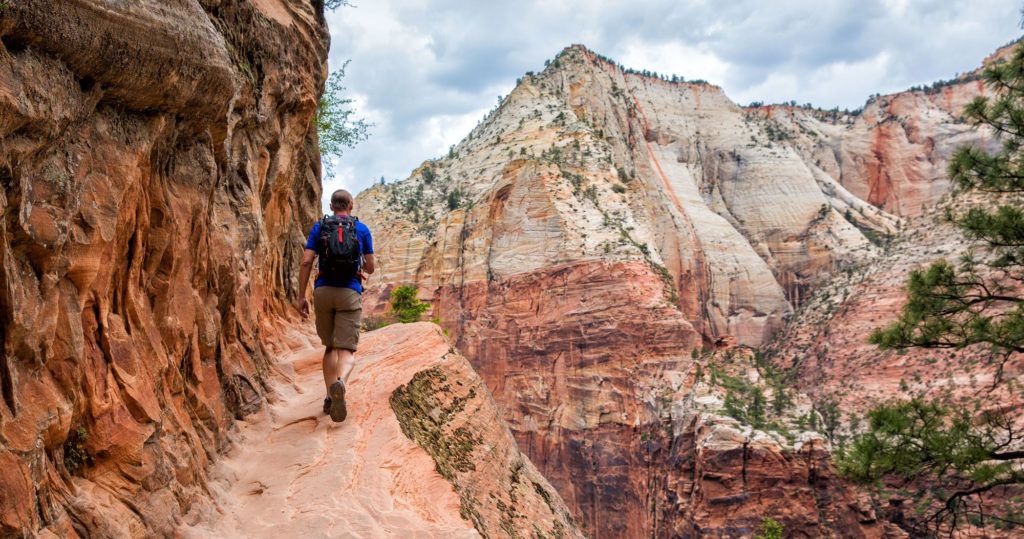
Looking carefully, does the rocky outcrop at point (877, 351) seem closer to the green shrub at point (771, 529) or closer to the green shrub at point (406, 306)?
the green shrub at point (771, 529)

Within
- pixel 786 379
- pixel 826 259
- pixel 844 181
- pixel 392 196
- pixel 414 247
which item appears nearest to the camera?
pixel 786 379

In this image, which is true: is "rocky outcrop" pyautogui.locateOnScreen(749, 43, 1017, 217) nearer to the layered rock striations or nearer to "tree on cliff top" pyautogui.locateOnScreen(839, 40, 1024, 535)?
the layered rock striations

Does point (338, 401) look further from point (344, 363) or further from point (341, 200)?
point (341, 200)

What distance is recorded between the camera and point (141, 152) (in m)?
6.71

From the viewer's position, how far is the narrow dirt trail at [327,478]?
6766 millimetres

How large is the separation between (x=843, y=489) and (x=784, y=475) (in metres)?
3.48

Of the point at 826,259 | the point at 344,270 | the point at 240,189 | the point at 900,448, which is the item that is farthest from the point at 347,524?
the point at 826,259

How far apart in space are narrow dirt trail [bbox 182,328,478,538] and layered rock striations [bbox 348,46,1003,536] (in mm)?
39204

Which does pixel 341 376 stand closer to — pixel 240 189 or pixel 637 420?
pixel 240 189

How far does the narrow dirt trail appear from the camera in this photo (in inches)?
266

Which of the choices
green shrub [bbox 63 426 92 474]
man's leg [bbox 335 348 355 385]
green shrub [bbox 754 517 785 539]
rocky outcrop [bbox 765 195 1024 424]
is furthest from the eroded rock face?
rocky outcrop [bbox 765 195 1024 424]

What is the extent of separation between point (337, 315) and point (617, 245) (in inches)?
1962

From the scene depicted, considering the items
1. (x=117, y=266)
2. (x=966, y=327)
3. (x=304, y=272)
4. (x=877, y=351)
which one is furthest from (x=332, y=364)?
(x=877, y=351)

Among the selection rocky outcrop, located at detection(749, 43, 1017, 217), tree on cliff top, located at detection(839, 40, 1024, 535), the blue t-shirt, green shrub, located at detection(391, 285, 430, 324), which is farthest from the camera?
rocky outcrop, located at detection(749, 43, 1017, 217)
